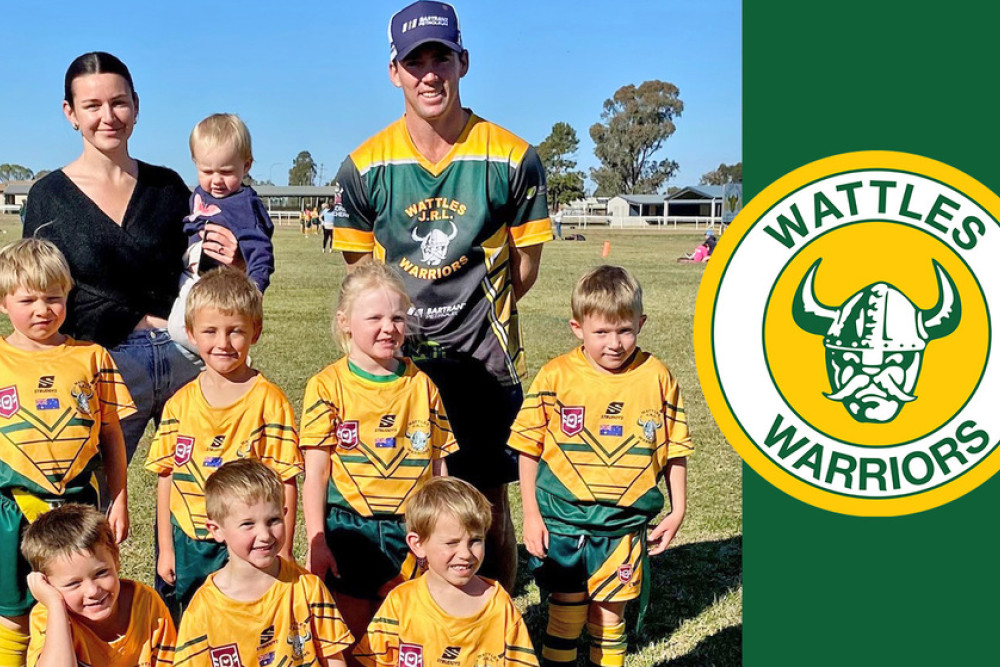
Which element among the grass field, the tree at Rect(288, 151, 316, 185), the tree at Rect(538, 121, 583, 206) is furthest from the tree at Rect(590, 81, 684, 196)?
the grass field

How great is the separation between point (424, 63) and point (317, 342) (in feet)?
31.1

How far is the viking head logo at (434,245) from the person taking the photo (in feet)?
13.7

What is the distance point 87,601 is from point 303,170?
127m

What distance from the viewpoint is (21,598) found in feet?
12.5

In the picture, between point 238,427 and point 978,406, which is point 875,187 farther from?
point 238,427

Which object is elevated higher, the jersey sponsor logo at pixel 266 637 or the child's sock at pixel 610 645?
the jersey sponsor logo at pixel 266 637

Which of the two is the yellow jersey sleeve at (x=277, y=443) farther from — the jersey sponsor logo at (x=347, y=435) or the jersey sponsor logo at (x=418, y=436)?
the jersey sponsor logo at (x=418, y=436)

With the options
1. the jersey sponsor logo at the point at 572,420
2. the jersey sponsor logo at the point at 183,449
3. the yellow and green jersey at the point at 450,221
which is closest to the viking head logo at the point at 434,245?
the yellow and green jersey at the point at 450,221

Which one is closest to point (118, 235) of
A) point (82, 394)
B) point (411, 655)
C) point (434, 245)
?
point (82, 394)

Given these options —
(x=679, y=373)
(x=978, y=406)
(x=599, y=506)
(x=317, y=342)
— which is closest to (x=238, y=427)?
(x=599, y=506)

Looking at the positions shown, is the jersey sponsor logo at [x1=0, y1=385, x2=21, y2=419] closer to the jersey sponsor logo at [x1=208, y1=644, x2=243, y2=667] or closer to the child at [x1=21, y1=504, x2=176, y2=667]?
the child at [x1=21, y1=504, x2=176, y2=667]

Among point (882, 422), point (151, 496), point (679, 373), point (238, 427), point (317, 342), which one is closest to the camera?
point (238, 427)

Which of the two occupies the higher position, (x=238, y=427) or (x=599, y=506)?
(x=238, y=427)

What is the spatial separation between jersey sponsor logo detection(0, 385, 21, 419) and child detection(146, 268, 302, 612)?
0.52 m
